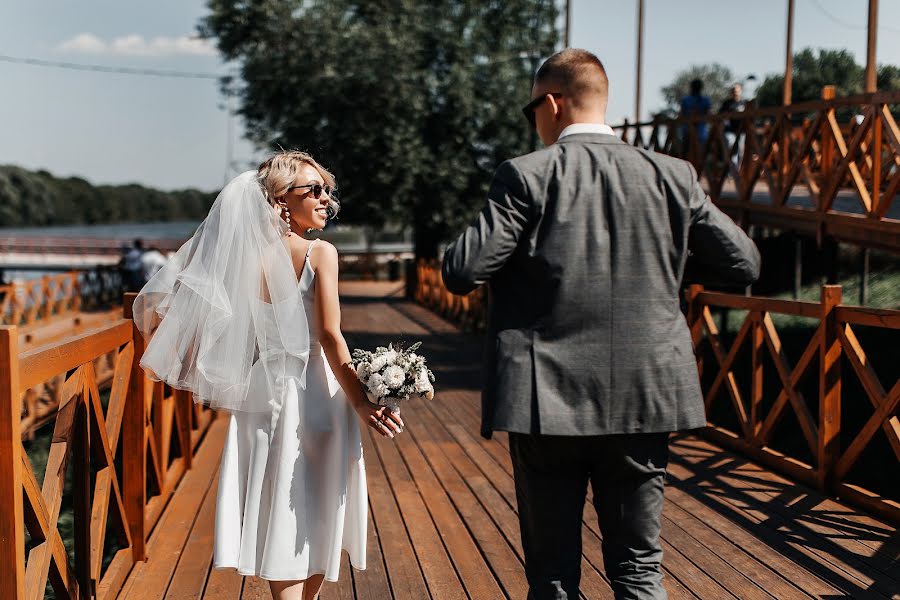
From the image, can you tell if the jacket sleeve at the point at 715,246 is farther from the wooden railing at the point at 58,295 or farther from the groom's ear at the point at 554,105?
the wooden railing at the point at 58,295

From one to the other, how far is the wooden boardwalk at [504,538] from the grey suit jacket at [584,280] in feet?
5.49

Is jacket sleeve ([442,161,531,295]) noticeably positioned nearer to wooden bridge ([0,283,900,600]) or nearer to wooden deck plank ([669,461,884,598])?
wooden bridge ([0,283,900,600])

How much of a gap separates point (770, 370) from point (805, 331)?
1.54 meters

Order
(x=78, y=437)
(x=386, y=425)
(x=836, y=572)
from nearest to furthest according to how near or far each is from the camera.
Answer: (x=386, y=425)
(x=78, y=437)
(x=836, y=572)

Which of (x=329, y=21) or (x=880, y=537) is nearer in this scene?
(x=880, y=537)

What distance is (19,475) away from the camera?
2.26 meters

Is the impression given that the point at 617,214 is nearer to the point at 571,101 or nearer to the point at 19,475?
the point at 571,101

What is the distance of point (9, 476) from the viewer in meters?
2.22

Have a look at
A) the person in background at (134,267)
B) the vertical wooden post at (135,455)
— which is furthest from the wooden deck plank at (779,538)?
the person in background at (134,267)

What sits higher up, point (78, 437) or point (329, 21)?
point (329, 21)

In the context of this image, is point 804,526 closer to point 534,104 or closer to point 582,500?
point 582,500

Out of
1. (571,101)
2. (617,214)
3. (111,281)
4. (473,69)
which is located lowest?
(111,281)

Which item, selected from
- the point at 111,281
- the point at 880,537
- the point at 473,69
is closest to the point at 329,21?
the point at 473,69

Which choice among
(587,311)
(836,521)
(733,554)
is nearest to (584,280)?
(587,311)
